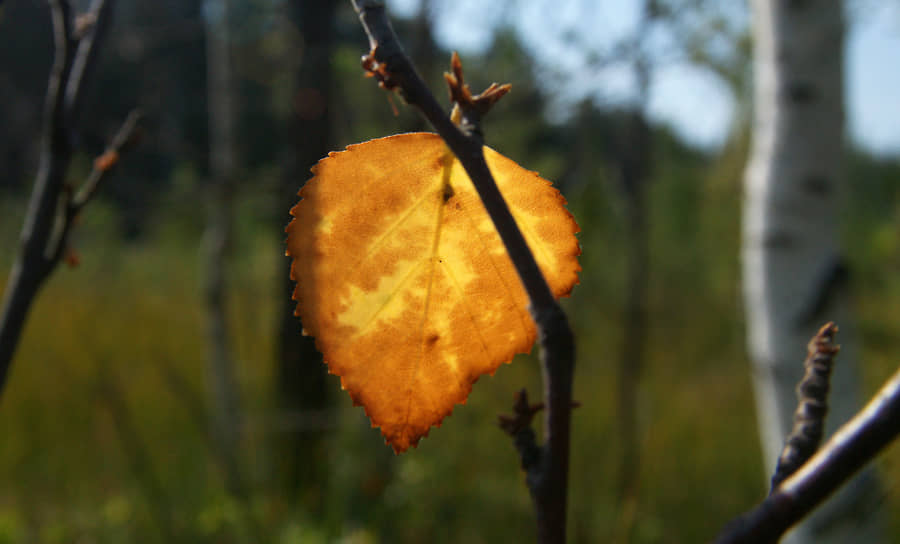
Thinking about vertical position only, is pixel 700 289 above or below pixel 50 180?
below

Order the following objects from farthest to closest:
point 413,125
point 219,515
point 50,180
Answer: point 219,515, point 413,125, point 50,180

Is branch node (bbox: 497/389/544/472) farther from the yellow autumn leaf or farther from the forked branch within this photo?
the forked branch

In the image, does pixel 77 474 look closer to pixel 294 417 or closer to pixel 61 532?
pixel 61 532

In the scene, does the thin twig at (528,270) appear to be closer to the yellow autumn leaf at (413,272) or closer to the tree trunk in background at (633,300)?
the yellow autumn leaf at (413,272)

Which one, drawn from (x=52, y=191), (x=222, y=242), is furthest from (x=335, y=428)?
(x=52, y=191)

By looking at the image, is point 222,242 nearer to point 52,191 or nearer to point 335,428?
point 335,428

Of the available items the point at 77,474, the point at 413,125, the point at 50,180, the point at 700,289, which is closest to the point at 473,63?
the point at 413,125

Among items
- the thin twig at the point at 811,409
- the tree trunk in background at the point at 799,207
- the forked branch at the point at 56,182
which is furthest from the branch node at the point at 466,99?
the tree trunk in background at the point at 799,207

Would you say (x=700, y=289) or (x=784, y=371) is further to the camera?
(x=700, y=289)
